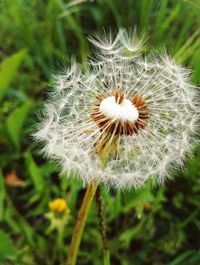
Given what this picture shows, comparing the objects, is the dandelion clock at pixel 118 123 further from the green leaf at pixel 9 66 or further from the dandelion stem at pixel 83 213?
the green leaf at pixel 9 66

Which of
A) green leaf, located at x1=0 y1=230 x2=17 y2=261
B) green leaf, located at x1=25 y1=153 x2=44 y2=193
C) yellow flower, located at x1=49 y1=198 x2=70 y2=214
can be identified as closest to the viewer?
green leaf, located at x1=0 y1=230 x2=17 y2=261

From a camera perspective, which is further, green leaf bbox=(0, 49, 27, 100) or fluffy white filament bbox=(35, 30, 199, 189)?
green leaf bbox=(0, 49, 27, 100)

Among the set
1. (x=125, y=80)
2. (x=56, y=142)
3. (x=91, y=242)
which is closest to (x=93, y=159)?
(x=56, y=142)

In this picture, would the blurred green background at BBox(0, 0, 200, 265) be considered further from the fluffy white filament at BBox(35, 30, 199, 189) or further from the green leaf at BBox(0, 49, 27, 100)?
the fluffy white filament at BBox(35, 30, 199, 189)

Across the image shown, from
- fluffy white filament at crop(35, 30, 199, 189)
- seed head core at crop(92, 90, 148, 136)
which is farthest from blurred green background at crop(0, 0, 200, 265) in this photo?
seed head core at crop(92, 90, 148, 136)

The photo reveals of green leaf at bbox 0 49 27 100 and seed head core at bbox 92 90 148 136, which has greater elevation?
green leaf at bbox 0 49 27 100

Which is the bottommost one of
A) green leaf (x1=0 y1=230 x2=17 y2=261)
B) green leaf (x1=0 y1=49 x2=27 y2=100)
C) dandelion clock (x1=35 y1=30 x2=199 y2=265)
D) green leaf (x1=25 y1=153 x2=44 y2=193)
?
green leaf (x1=0 y1=230 x2=17 y2=261)

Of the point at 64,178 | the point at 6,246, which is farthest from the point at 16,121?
the point at 6,246

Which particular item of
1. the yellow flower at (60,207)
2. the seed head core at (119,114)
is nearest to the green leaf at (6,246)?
the yellow flower at (60,207)
